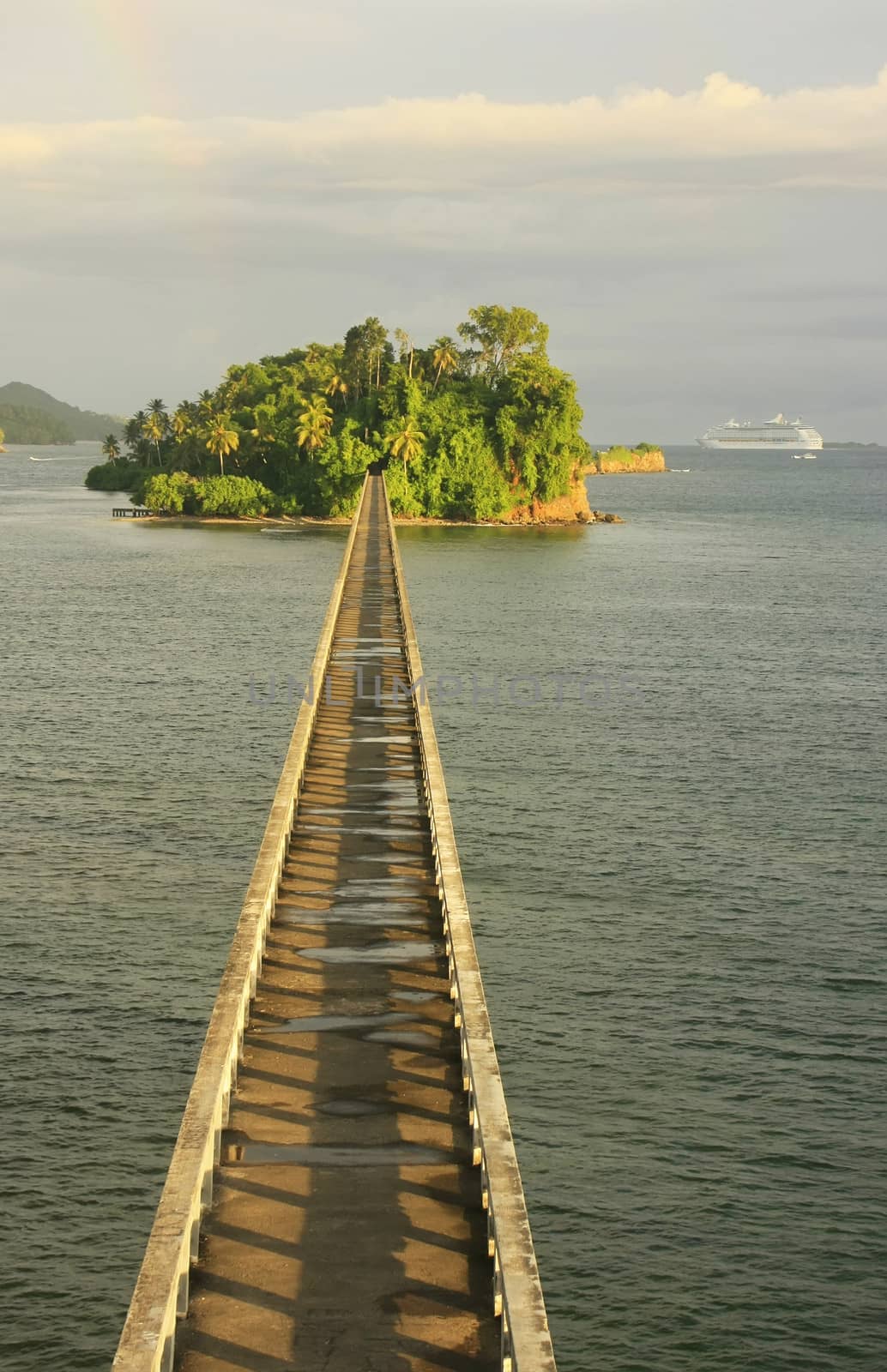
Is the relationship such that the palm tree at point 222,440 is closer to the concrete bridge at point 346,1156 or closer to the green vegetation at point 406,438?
the green vegetation at point 406,438

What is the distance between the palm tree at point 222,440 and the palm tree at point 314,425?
291 inches

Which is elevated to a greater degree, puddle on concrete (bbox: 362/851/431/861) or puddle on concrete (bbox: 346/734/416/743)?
puddle on concrete (bbox: 346/734/416/743)

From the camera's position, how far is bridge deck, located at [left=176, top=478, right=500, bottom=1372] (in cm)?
1115

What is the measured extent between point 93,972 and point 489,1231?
1677cm

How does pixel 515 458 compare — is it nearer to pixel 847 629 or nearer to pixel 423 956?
pixel 847 629

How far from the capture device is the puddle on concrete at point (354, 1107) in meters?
14.3

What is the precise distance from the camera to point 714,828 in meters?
37.0

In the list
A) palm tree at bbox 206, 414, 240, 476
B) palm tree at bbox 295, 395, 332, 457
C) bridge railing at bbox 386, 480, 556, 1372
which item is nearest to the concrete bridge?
bridge railing at bbox 386, 480, 556, 1372

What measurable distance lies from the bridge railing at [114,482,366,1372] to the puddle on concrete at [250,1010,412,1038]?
378 millimetres

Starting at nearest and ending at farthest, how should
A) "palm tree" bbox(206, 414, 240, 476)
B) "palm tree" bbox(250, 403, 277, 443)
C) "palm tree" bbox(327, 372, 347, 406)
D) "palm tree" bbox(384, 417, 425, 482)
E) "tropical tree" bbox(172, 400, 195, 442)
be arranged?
1. "palm tree" bbox(384, 417, 425, 482)
2. "palm tree" bbox(250, 403, 277, 443)
3. "palm tree" bbox(206, 414, 240, 476)
4. "palm tree" bbox(327, 372, 347, 406)
5. "tropical tree" bbox(172, 400, 195, 442)

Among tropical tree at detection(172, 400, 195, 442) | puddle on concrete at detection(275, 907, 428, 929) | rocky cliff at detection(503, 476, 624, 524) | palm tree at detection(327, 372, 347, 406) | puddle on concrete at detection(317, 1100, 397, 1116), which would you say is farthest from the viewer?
tropical tree at detection(172, 400, 195, 442)

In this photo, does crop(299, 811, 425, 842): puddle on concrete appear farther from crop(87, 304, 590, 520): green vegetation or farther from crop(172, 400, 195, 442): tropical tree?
crop(172, 400, 195, 442): tropical tree

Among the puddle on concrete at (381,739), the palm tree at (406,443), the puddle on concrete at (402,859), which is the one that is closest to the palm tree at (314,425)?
the palm tree at (406,443)

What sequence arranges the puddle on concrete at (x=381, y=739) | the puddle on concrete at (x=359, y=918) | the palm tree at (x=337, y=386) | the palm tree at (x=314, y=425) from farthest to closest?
the palm tree at (x=337, y=386) → the palm tree at (x=314, y=425) → the puddle on concrete at (x=381, y=739) → the puddle on concrete at (x=359, y=918)
